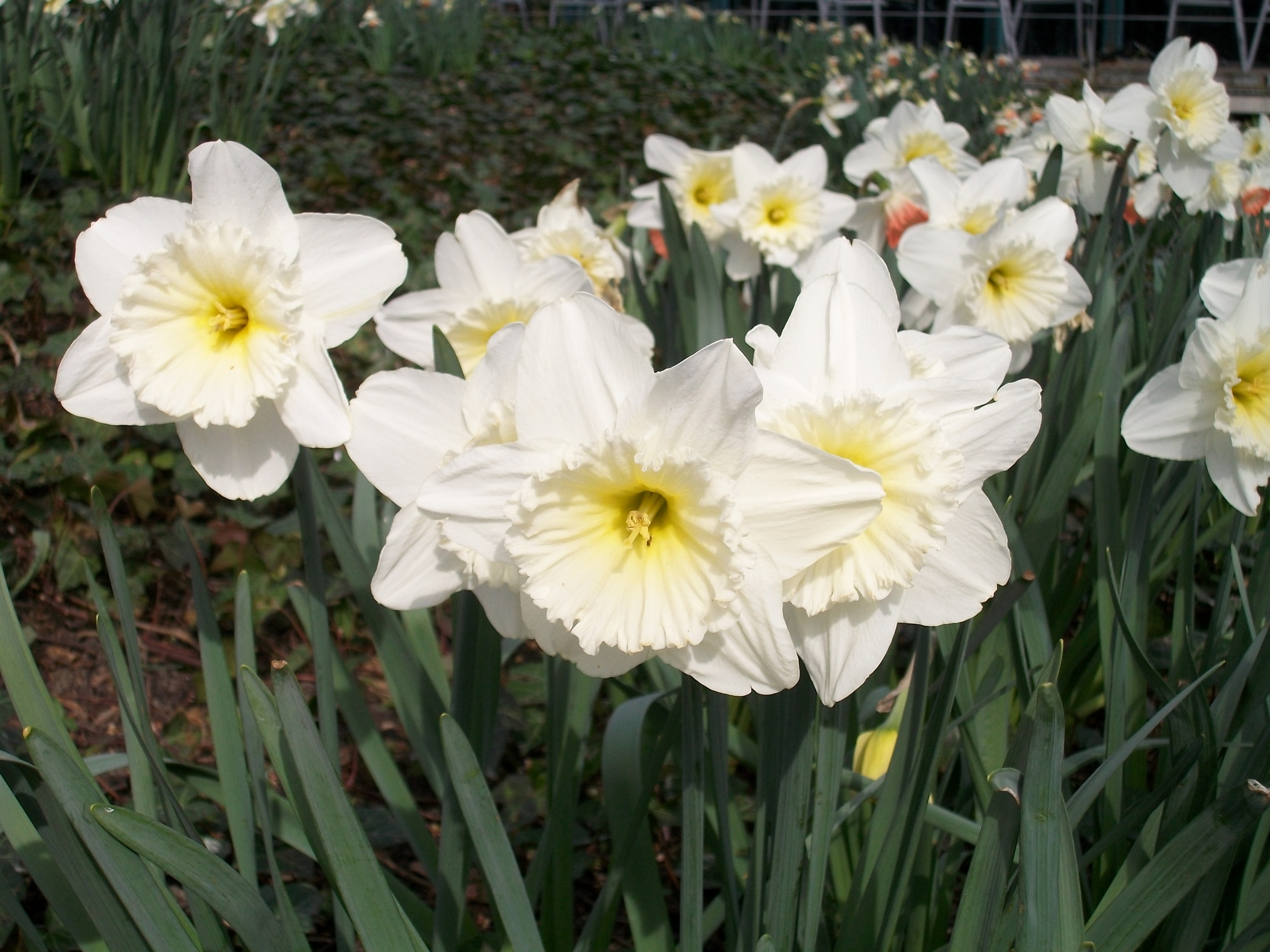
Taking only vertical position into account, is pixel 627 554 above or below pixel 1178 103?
below

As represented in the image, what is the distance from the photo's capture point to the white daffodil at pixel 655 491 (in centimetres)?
70

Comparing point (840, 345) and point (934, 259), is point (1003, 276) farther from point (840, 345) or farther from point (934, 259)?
point (840, 345)

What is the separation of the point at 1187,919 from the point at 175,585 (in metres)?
2.12

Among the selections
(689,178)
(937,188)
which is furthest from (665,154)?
(937,188)

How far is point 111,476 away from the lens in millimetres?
2199

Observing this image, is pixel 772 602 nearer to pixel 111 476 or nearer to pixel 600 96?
pixel 111 476

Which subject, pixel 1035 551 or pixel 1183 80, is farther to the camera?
pixel 1183 80

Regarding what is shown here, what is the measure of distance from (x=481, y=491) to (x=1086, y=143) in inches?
81.2

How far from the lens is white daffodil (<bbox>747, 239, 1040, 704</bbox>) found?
76 centimetres

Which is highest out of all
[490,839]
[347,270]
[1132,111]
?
[1132,111]

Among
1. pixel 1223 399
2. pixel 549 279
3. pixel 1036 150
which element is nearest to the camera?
pixel 1223 399

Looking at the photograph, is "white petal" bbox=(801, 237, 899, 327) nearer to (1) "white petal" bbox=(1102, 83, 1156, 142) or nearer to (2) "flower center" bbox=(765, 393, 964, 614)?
(2) "flower center" bbox=(765, 393, 964, 614)

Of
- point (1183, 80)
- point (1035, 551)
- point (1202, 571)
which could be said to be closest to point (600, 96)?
point (1183, 80)

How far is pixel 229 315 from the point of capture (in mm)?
975
